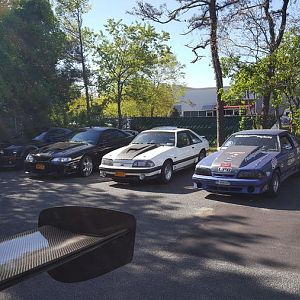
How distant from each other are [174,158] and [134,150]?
42.6 inches

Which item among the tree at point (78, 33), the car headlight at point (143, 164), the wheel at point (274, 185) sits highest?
the tree at point (78, 33)

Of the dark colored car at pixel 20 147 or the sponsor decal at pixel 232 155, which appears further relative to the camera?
the dark colored car at pixel 20 147

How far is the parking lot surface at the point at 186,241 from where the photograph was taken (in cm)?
393

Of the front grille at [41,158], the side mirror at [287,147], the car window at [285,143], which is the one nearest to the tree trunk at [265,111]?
the car window at [285,143]

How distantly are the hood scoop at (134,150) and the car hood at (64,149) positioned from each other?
6.53 feet

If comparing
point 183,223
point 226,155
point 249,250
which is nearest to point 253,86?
point 226,155

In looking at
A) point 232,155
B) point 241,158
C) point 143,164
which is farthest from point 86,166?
point 241,158

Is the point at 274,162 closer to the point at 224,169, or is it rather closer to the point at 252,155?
the point at 252,155

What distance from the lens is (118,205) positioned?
7.82 meters

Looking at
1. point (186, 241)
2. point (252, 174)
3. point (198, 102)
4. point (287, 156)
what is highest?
point (198, 102)

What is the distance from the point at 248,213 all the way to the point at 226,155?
180 centimetres

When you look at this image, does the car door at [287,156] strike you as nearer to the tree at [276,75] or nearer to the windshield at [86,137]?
the tree at [276,75]

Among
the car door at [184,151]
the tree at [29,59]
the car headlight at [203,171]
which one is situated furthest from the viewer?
the tree at [29,59]

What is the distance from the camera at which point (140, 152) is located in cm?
1006
